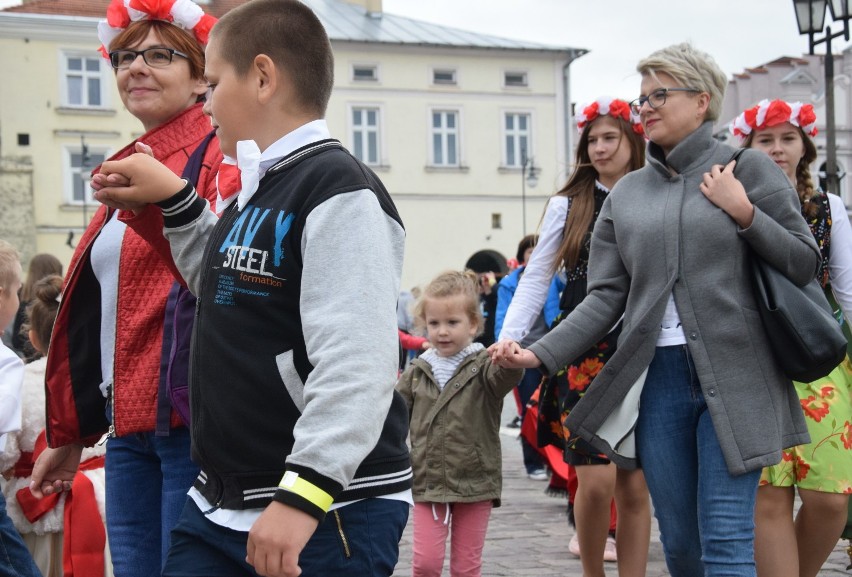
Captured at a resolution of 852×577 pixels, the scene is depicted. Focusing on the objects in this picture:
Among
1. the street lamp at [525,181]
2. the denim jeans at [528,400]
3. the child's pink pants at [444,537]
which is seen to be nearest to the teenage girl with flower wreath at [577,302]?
the child's pink pants at [444,537]

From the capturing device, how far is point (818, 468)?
455 centimetres

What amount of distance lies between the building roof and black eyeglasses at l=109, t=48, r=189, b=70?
37.3 m

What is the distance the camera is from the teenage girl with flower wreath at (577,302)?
4902mm

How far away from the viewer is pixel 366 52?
1647 inches

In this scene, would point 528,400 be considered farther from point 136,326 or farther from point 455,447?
point 136,326

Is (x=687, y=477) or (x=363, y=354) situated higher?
(x=363, y=354)

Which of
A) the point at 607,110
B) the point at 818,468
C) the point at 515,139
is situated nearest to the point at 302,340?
the point at 818,468

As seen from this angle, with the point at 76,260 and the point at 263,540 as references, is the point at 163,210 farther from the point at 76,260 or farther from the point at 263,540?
the point at 263,540

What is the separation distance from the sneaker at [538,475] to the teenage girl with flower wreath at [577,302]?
4.26 metres

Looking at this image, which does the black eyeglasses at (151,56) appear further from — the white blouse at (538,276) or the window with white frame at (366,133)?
the window with white frame at (366,133)

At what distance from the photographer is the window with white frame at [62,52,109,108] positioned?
38750 millimetres

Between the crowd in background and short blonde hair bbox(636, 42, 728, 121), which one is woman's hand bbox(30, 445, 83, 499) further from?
short blonde hair bbox(636, 42, 728, 121)

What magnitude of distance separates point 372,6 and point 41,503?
4207cm

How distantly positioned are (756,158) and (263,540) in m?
2.46
